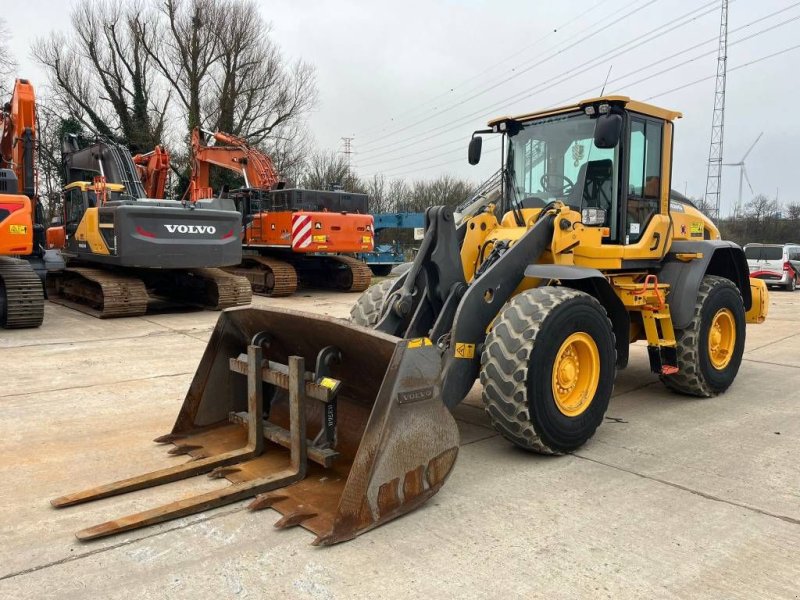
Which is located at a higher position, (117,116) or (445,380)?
(117,116)

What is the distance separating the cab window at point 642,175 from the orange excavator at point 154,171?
463 inches

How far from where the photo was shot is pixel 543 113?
5.29 metres

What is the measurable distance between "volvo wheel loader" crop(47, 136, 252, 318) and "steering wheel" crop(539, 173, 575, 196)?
7.31 m

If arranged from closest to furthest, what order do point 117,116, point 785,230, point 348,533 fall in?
point 348,533 → point 117,116 → point 785,230

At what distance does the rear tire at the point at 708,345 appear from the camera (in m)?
5.45

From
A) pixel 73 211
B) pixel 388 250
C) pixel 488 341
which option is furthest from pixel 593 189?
pixel 388 250

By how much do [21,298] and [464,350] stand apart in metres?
7.62

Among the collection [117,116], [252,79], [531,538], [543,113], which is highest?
[252,79]

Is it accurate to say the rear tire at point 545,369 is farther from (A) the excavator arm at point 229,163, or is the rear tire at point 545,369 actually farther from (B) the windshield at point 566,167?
(A) the excavator arm at point 229,163

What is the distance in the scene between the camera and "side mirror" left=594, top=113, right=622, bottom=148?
170 inches

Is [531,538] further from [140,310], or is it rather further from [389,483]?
[140,310]

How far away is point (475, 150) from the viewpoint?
226 inches

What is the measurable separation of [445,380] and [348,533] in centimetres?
126

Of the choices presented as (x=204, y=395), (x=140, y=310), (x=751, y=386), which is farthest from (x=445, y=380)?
(x=140, y=310)
